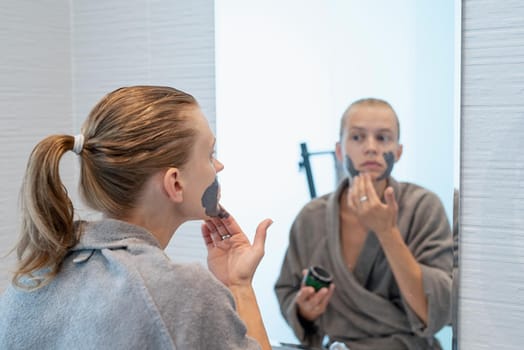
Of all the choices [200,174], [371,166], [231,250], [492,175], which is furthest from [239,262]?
[492,175]

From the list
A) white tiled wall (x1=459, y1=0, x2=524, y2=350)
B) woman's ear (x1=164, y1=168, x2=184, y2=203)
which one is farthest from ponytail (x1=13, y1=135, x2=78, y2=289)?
white tiled wall (x1=459, y1=0, x2=524, y2=350)

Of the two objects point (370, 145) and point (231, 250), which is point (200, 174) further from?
point (370, 145)

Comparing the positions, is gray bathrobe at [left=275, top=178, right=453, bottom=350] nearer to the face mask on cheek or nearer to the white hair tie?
the face mask on cheek

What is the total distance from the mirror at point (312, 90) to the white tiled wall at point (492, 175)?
0.09ft

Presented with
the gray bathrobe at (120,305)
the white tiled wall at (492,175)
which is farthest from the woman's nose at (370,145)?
the gray bathrobe at (120,305)

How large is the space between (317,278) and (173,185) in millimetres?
492

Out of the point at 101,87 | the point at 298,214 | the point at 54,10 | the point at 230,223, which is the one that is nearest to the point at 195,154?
the point at 230,223

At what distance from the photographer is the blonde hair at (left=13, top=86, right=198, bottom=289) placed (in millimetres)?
913

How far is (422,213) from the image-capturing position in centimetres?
125

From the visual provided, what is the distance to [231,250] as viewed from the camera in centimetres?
122

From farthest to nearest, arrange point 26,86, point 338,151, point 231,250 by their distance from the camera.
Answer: point 26,86 → point 338,151 → point 231,250

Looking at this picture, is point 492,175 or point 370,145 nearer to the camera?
point 492,175

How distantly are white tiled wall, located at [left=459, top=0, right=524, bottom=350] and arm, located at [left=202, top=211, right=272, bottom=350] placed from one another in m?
0.37

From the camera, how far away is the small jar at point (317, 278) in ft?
4.46
